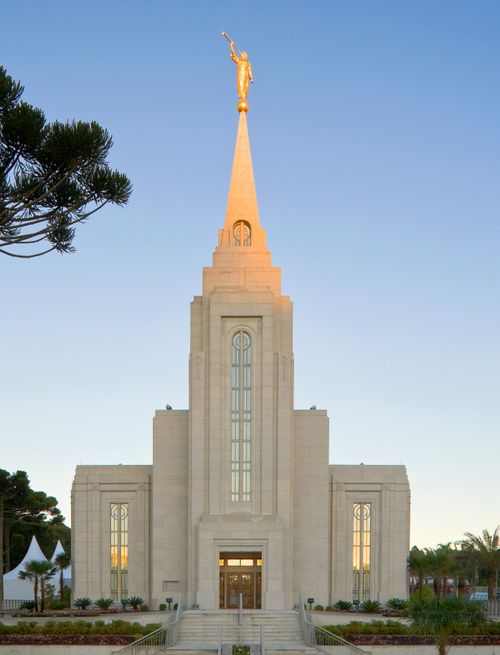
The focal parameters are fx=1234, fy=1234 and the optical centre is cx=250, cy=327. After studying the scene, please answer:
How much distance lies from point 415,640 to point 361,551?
17909 millimetres

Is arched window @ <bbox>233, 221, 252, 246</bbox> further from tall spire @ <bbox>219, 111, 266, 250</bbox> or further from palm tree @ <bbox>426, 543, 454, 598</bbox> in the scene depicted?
palm tree @ <bbox>426, 543, 454, 598</bbox>

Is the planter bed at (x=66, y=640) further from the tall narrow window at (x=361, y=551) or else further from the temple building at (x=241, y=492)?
the tall narrow window at (x=361, y=551)

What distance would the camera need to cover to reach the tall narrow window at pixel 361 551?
61.2 metres

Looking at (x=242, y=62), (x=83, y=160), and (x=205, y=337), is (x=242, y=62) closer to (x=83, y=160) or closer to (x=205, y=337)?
(x=205, y=337)

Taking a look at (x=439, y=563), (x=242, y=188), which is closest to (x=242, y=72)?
(x=242, y=188)

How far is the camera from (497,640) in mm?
44188

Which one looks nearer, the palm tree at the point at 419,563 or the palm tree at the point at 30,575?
the palm tree at the point at 30,575

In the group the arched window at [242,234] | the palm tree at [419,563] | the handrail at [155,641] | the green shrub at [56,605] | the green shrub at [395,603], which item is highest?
the arched window at [242,234]

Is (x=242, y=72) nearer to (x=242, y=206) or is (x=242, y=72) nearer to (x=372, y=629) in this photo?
(x=242, y=206)

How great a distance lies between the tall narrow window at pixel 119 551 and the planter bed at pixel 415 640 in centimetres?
1898

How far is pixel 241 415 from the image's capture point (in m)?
59.4

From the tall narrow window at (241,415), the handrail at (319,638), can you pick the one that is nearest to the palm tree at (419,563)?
the tall narrow window at (241,415)

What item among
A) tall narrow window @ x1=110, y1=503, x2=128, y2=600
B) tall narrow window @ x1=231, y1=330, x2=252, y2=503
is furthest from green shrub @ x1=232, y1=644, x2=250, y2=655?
tall narrow window @ x1=110, y1=503, x2=128, y2=600

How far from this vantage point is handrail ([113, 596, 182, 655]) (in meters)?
41.5
